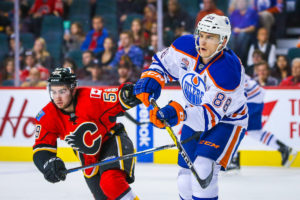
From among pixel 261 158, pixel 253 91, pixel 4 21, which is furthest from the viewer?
pixel 4 21

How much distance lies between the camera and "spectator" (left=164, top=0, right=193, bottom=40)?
6449 mm

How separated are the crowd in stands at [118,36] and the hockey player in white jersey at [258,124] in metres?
0.52

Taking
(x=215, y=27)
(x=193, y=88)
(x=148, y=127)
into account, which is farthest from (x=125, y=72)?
(x=215, y=27)

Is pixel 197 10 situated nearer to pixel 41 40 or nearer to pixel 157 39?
pixel 157 39

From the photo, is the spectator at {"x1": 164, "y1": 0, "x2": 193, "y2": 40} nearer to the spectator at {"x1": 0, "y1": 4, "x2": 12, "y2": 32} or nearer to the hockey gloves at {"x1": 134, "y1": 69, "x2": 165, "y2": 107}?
the spectator at {"x1": 0, "y1": 4, "x2": 12, "y2": 32}

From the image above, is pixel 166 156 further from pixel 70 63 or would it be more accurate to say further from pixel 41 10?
pixel 41 10

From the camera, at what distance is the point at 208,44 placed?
10.0ft

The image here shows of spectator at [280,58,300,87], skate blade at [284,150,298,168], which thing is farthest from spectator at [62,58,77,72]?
skate blade at [284,150,298,168]

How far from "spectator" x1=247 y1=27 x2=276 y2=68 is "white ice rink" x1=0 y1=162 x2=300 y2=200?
1.24 metres

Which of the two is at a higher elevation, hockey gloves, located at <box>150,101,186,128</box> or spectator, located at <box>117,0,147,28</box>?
spectator, located at <box>117,0,147,28</box>

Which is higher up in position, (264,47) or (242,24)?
(242,24)

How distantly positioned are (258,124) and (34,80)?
8.85 feet

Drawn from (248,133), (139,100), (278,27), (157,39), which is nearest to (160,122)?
(139,100)

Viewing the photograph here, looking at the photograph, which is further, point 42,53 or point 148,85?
point 42,53
